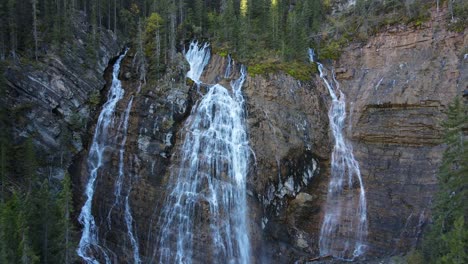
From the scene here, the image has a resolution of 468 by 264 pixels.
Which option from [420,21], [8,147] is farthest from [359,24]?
[8,147]

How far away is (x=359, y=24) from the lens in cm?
4322

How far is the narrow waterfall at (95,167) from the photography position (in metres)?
28.9

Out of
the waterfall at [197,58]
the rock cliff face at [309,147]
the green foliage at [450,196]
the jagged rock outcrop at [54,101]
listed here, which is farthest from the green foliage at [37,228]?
the green foliage at [450,196]

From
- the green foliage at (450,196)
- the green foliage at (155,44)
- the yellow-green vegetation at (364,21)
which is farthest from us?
the green foliage at (155,44)

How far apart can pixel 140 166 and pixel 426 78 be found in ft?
87.8

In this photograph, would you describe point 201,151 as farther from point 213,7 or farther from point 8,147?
point 213,7

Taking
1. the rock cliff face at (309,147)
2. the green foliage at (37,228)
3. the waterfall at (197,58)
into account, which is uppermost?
the waterfall at (197,58)

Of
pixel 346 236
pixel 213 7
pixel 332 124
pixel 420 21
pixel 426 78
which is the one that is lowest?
pixel 346 236

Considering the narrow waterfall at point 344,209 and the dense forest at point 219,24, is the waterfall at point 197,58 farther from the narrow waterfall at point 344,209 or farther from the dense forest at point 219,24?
the narrow waterfall at point 344,209

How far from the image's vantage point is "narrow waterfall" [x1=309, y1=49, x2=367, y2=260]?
104ft

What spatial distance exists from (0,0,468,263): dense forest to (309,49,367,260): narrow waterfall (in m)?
6.63

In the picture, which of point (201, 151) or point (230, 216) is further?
point (201, 151)

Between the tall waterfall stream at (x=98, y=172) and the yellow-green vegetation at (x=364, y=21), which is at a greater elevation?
the yellow-green vegetation at (x=364, y=21)

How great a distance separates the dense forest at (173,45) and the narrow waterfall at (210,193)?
7.46 m
